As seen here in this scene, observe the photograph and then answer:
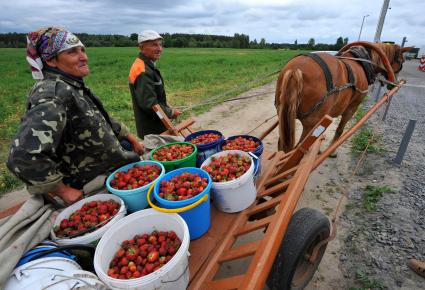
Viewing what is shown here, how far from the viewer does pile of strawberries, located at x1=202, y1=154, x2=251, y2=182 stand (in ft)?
6.44

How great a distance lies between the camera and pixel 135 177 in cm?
196

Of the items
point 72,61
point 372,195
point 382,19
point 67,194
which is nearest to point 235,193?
point 67,194

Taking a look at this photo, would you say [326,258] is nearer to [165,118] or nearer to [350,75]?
[165,118]

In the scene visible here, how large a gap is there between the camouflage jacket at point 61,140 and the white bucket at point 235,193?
0.93 meters

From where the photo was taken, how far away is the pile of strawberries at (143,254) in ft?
4.32

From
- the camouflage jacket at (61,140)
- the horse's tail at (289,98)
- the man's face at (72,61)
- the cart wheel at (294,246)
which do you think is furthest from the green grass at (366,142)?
the man's face at (72,61)

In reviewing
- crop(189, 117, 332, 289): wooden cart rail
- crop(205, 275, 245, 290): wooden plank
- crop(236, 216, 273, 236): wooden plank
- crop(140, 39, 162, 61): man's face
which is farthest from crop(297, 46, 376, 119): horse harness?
crop(205, 275, 245, 290): wooden plank

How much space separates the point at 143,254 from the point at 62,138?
110 centimetres

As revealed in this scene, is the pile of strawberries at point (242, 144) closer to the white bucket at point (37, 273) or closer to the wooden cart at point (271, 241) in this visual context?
the wooden cart at point (271, 241)

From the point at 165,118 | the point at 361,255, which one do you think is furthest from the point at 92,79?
the point at 361,255

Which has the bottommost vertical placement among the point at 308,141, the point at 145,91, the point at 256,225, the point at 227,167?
the point at 256,225

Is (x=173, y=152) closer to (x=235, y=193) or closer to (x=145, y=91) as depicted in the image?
(x=235, y=193)

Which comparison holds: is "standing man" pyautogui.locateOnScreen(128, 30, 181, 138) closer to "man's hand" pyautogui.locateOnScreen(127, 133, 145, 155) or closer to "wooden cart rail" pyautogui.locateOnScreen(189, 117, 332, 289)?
"man's hand" pyautogui.locateOnScreen(127, 133, 145, 155)

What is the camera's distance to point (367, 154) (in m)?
4.88
